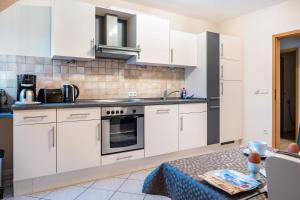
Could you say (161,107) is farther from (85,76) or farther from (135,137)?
(85,76)

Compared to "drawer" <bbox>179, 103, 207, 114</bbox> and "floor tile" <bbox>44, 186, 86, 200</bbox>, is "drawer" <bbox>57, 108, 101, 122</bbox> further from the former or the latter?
"drawer" <bbox>179, 103, 207, 114</bbox>

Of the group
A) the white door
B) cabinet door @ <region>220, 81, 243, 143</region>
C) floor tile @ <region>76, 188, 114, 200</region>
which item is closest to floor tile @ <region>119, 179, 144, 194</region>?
floor tile @ <region>76, 188, 114, 200</region>

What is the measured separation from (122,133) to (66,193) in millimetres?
886

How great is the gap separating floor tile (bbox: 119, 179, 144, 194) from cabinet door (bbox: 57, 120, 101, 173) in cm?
40

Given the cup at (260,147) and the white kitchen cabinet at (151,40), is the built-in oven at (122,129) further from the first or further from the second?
the cup at (260,147)

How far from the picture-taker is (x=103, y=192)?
2.12 meters

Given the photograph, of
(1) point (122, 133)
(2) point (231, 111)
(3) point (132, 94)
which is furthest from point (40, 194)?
(2) point (231, 111)

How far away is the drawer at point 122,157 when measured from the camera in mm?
2428

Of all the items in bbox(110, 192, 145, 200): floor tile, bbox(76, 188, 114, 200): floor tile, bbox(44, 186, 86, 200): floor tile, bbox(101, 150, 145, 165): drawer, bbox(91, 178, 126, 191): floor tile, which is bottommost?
bbox(110, 192, 145, 200): floor tile

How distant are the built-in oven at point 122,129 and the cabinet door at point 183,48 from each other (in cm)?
119

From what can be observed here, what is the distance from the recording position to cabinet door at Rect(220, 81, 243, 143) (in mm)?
3551

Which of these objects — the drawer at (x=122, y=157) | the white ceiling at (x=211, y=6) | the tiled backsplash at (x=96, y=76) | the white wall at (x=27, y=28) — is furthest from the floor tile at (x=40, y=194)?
the white ceiling at (x=211, y=6)

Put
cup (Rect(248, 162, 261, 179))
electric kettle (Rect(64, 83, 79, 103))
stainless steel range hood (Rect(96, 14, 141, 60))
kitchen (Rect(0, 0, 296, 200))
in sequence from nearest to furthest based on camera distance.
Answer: cup (Rect(248, 162, 261, 179)), kitchen (Rect(0, 0, 296, 200)), electric kettle (Rect(64, 83, 79, 103)), stainless steel range hood (Rect(96, 14, 141, 60))

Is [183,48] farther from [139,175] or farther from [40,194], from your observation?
[40,194]
